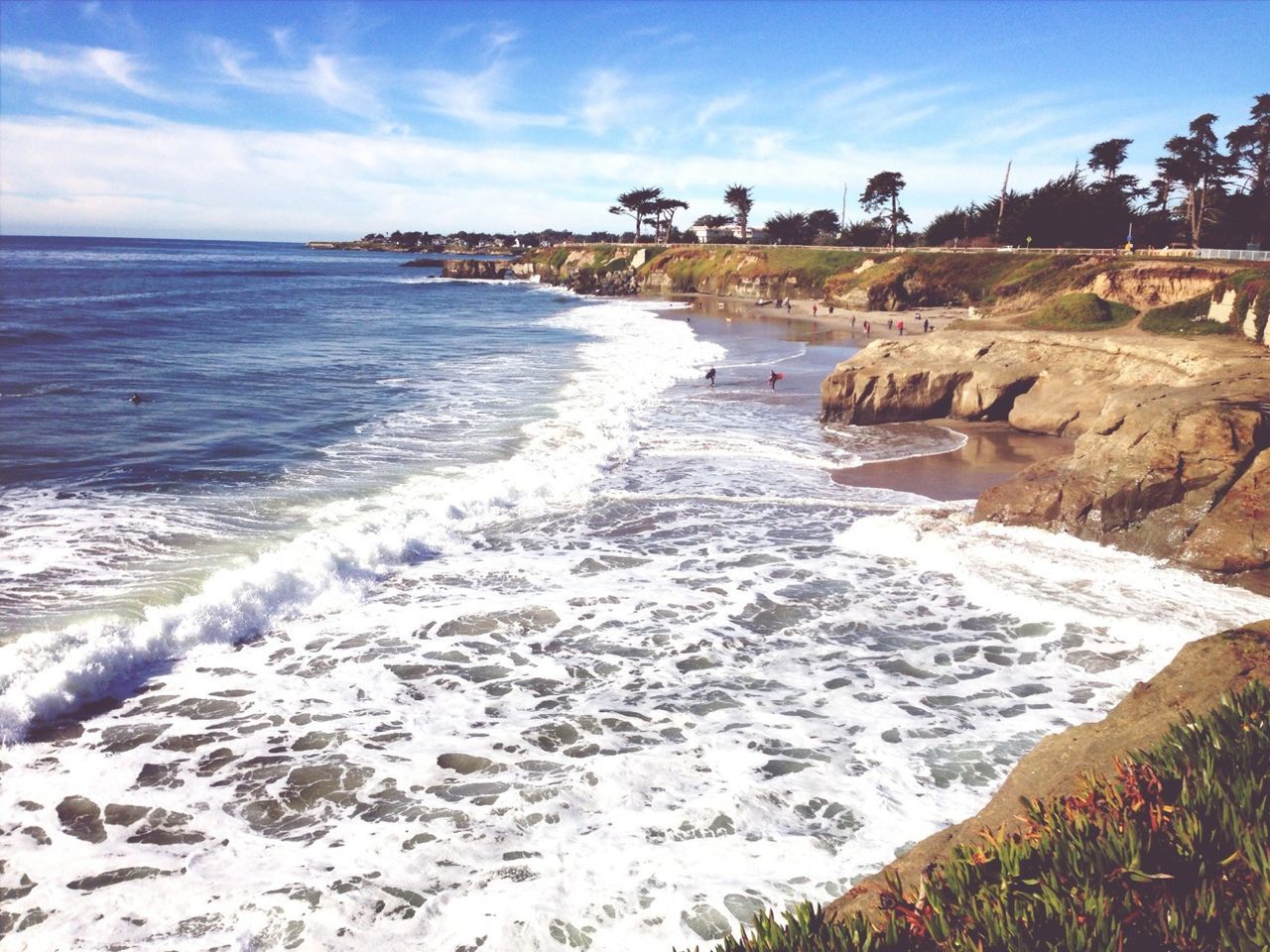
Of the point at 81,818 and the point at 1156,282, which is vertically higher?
the point at 1156,282

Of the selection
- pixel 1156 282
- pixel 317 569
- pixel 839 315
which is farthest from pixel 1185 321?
pixel 839 315

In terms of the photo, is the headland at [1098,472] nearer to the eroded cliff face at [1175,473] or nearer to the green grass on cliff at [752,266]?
the eroded cliff face at [1175,473]

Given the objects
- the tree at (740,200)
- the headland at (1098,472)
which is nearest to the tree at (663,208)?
the tree at (740,200)

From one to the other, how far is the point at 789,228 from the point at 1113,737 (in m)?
114

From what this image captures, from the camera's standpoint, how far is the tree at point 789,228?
11056cm

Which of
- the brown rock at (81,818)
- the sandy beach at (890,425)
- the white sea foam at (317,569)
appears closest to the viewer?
the brown rock at (81,818)

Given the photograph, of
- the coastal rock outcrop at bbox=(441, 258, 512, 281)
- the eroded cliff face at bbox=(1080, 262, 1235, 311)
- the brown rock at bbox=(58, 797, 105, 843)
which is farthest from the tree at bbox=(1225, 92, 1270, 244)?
the coastal rock outcrop at bbox=(441, 258, 512, 281)

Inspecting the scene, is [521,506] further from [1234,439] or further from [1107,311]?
[1107,311]

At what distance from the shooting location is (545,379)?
113 feet

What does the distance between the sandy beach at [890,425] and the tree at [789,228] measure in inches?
1784

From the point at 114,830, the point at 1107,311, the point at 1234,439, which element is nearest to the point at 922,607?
the point at 1234,439

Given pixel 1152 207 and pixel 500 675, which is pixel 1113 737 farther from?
pixel 1152 207

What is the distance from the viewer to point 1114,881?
3.64m

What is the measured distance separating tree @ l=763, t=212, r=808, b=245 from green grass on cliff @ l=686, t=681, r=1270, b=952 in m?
113
